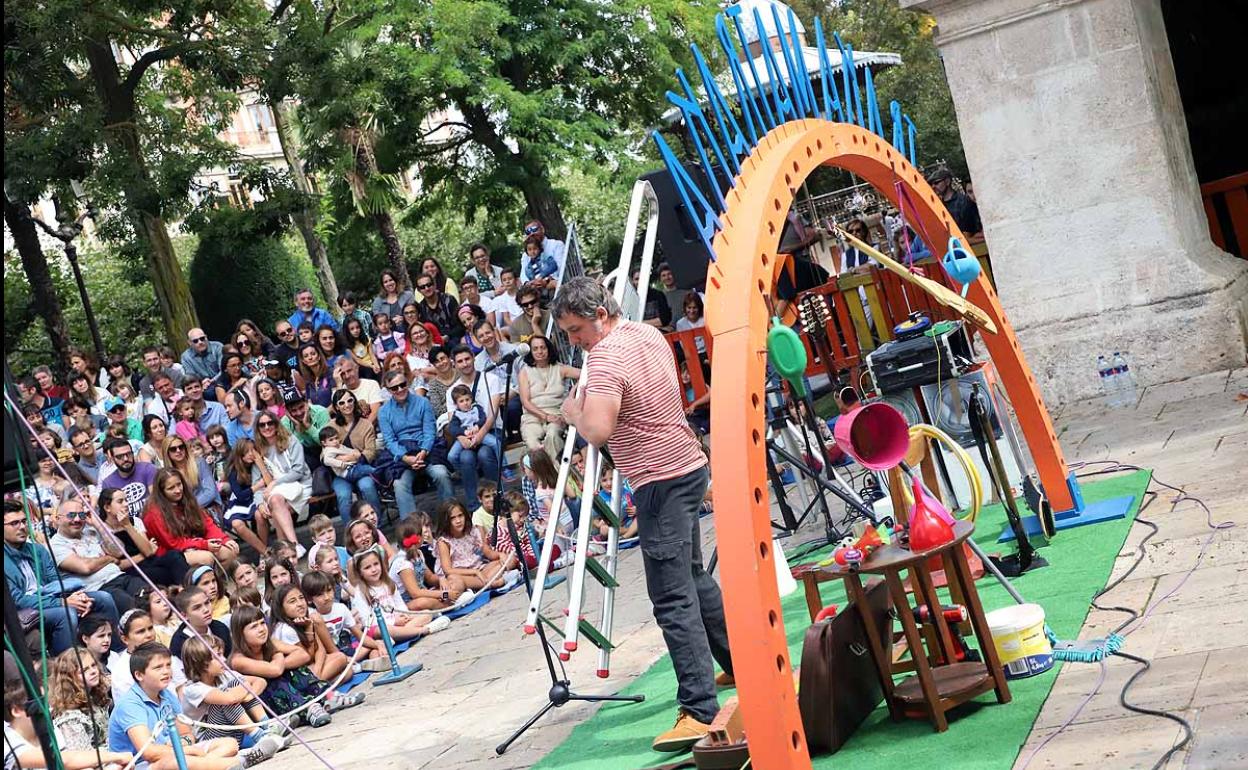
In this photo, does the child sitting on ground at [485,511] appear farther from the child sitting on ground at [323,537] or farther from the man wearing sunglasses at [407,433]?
the child sitting on ground at [323,537]

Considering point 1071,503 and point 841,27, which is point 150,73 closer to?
point 1071,503

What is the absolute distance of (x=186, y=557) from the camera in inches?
427

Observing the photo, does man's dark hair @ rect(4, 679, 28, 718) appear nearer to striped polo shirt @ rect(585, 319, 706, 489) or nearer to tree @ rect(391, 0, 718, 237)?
striped polo shirt @ rect(585, 319, 706, 489)

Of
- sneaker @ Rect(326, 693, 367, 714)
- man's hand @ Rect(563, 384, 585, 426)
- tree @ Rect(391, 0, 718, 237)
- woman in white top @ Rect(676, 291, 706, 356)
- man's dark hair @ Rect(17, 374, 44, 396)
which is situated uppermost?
tree @ Rect(391, 0, 718, 237)

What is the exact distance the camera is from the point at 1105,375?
34.8 feet

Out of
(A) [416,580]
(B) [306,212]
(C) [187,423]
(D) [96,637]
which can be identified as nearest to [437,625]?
(A) [416,580]

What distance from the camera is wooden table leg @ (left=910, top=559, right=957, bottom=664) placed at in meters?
5.40

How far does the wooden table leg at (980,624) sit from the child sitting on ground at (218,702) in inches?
179

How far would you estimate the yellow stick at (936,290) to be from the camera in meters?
6.61

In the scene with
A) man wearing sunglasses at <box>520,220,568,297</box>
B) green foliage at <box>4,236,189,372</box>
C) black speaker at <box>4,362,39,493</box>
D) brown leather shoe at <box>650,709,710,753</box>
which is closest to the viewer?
black speaker at <box>4,362,39,493</box>

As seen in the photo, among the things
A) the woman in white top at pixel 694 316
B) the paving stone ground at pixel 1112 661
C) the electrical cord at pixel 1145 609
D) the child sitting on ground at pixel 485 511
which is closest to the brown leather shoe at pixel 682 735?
the paving stone ground at pixel 1112 661

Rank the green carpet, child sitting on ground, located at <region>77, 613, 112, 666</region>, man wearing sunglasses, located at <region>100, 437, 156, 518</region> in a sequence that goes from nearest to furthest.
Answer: the green carpet, child sitting on ground, located at <region>77, 613, 112, 666</region>, man wearing sunglasses, located at <region>100, 437, 156, 518</region>

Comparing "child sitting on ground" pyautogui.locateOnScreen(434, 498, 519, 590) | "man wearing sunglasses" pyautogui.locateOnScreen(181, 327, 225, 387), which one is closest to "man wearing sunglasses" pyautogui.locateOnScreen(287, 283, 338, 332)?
"man wearing sunglasses" pyautogui.locateOnScreen(181, 327, 225, 387)

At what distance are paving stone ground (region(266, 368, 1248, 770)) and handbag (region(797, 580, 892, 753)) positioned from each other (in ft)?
2.34
